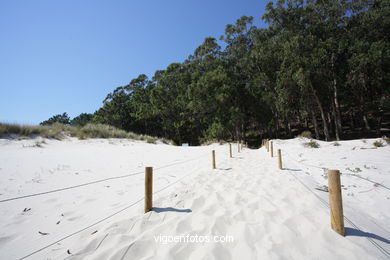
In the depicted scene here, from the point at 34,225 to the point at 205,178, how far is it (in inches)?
159

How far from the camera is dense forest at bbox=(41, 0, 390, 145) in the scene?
56.2 ft

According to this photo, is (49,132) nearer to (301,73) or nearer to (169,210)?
(169,210)

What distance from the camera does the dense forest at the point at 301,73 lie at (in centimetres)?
1714

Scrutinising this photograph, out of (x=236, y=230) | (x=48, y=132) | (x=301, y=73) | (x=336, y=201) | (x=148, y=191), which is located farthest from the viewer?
(x=301, y=73)

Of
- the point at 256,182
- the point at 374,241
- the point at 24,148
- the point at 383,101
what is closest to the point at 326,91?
the point at 383,101

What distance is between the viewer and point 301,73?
639 inches

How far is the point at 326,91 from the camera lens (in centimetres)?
1931

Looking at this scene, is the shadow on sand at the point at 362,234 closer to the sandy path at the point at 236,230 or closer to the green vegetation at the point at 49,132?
the sandy path at the point at 236,230

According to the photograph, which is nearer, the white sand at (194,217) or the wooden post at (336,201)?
the white sand at (194,217)

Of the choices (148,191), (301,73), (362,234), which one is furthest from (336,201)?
(301,73)

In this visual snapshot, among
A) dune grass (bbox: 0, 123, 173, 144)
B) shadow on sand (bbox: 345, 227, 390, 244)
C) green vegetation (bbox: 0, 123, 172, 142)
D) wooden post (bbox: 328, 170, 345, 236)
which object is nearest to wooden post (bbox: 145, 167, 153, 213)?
wooden post (bbox: 328, 170, 345, 236)

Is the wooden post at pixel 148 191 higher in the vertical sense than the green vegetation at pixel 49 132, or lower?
lower

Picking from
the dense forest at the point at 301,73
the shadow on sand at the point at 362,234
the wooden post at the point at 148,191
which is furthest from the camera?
the dense forest at the point at 301,73

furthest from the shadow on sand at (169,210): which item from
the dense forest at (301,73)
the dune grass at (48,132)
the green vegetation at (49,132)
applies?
the dense forest at (301,73)
